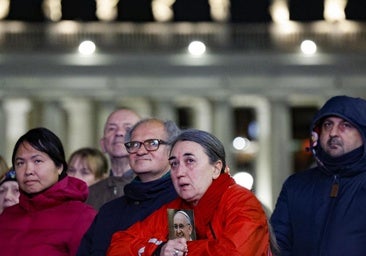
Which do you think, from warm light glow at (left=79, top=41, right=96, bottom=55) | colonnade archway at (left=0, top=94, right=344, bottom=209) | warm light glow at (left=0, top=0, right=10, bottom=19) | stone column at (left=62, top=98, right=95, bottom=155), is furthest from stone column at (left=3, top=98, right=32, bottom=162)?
warm light glow at (left=79, top=41, right=96, bottom=55)

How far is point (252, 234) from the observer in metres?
10.2

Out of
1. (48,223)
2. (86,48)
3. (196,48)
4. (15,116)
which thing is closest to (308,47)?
(196,48)

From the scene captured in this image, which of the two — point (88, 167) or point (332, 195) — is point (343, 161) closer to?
point (332, 195)

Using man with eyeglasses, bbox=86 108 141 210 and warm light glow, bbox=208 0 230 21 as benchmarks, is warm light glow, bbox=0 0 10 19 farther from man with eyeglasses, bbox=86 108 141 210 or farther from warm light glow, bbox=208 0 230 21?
man with eyeglasses, bbox=86 108 141 210

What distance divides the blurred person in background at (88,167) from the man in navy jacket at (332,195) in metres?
3.96

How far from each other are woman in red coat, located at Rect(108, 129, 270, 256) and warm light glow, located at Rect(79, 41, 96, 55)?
54316 mm

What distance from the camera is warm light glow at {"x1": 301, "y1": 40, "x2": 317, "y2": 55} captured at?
6512 cm

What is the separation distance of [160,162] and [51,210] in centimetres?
102

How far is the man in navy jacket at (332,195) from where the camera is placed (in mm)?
11742

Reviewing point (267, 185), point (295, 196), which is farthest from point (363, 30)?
point (295, 196)

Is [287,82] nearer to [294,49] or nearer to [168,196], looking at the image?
[294,49]

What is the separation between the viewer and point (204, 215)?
10477 millimetres

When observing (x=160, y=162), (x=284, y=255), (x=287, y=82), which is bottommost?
(x=284, y=255)

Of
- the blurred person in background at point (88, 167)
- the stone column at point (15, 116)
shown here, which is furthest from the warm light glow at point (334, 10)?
the blurred person in background at point (88, 167)
